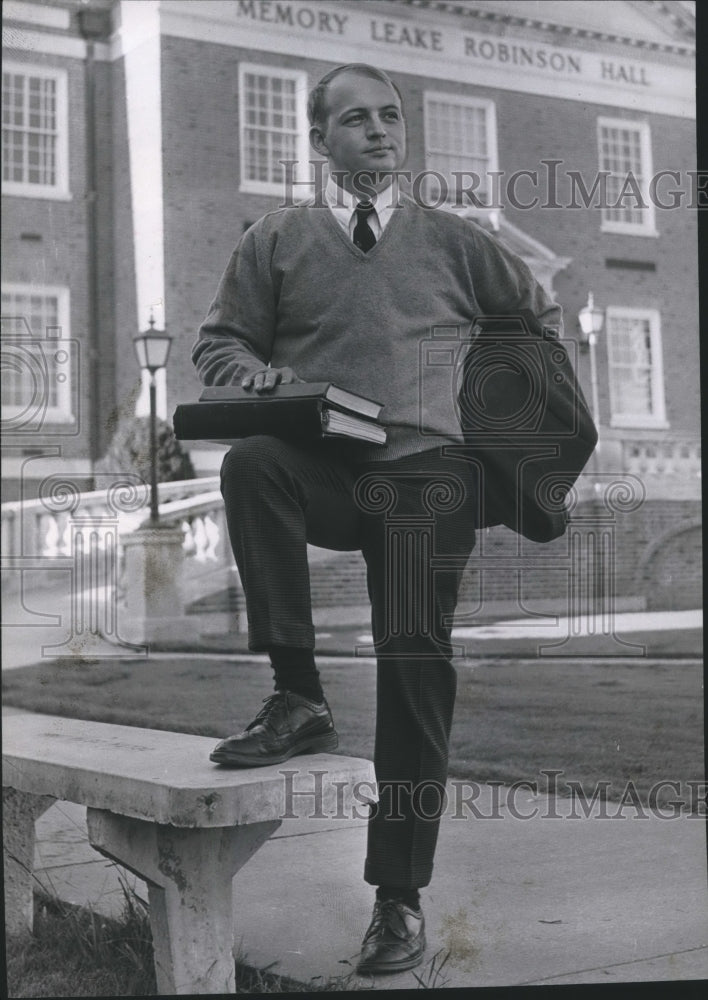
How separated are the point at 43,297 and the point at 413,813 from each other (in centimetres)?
125

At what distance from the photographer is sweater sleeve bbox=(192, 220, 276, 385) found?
2020 millimetres

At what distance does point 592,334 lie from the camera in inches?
89.8

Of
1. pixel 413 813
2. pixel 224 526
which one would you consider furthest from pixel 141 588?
pixel 413 813

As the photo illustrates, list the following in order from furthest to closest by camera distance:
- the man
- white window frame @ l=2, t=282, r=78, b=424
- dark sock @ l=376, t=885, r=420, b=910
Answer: white window frame @ l=2, t=282, r=78, b=424, dark sock @ l=376, t=885, r=420, b=910, the man

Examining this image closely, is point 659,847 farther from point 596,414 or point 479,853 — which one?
point 596,414

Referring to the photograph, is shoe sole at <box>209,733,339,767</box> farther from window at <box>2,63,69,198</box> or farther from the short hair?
window at <box>2,63,69,198</box>

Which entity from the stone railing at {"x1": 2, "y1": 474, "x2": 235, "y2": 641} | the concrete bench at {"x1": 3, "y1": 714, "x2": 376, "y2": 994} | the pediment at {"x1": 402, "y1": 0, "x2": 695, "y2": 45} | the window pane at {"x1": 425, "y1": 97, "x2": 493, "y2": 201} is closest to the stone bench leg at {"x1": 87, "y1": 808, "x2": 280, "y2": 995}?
the concrete bench at {"x1": 3, "y1": 714, "x2": 376, "y2": 994}

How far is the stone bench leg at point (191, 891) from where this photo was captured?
70.9 inches

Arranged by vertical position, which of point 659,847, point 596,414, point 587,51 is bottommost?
point 659,847

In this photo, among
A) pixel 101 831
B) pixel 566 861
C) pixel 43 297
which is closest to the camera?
pixel 101 831

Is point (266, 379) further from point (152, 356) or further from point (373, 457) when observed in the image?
point (152, 356)

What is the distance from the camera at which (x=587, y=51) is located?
244 centimetres

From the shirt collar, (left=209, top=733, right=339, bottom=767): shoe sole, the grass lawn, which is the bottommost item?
the grass lawn

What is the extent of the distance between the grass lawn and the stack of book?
0.62 meters
